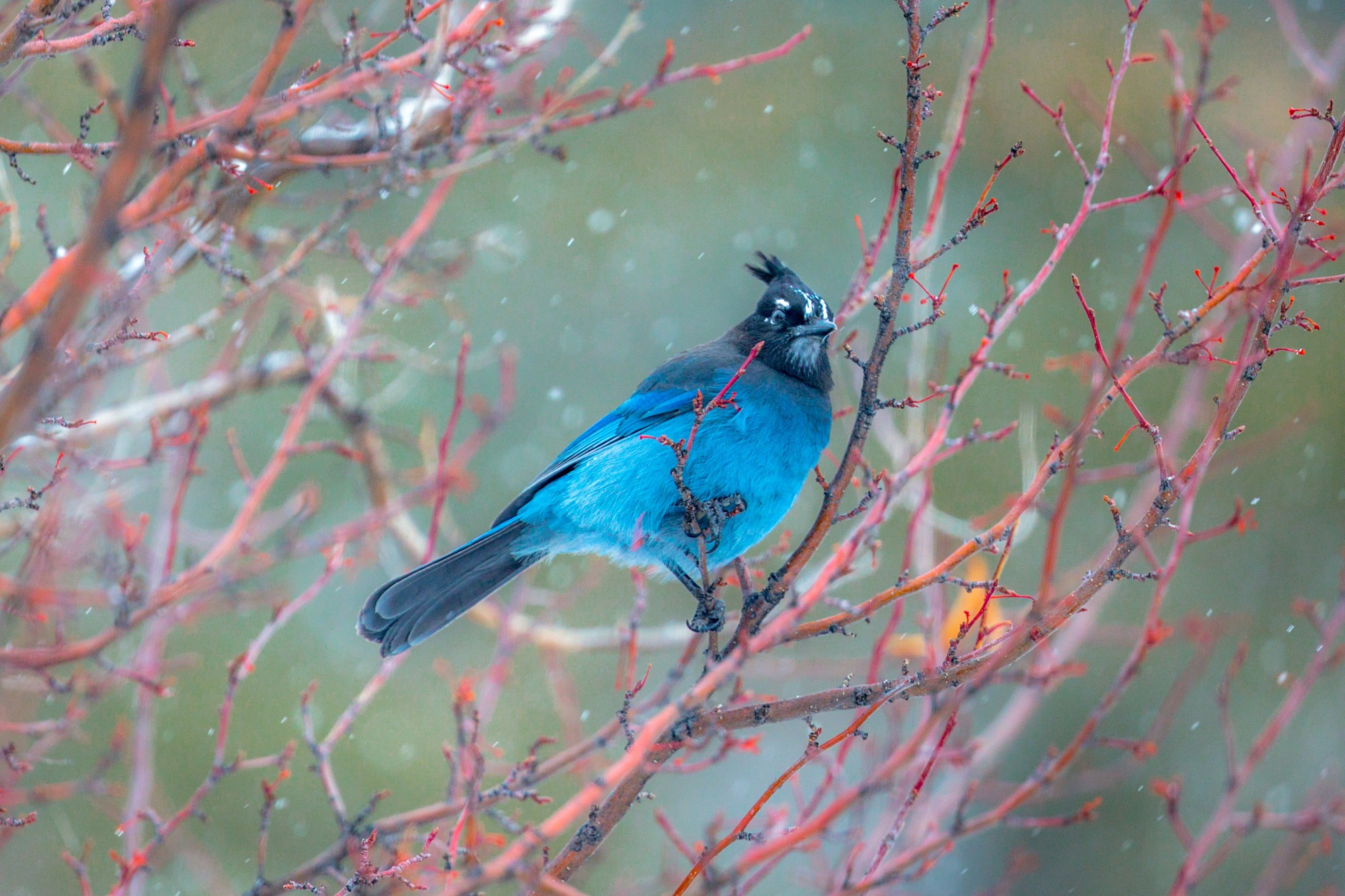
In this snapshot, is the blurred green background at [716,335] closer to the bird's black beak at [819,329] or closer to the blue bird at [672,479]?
the blue bird at [672,479]

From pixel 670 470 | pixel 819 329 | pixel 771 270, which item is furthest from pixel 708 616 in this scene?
pixel 771 270

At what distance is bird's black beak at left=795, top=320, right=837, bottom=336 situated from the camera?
4.03 metres

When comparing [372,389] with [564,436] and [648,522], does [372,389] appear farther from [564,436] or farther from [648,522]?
[564,436]

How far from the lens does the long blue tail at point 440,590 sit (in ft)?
13.7

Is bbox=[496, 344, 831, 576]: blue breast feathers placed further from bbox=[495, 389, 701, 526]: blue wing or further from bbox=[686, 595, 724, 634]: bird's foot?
bbox=[686, 595, 724, 634]: bird's foot

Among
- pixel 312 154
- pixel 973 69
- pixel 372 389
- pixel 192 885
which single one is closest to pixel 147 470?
pixel 372 389

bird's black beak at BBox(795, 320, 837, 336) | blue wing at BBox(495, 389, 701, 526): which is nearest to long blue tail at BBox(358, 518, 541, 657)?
blue wing at BBox(495, 389, 701, 526)

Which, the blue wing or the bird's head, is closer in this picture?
the bird's head

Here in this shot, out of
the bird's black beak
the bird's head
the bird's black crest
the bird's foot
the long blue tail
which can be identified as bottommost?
the bird's foot

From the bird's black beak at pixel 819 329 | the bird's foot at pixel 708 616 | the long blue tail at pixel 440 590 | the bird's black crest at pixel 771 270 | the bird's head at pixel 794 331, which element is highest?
the bird's black crest at pixel 771 270

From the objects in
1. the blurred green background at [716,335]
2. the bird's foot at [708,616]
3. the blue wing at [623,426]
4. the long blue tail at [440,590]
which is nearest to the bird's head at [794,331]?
the blue wing at [623,426]

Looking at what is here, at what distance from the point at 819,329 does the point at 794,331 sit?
0.28 metres

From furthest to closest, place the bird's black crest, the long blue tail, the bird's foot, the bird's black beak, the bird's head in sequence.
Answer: the bird's black crest → the bird's head → the long blue tail → the bird's black beak → the bird's foot

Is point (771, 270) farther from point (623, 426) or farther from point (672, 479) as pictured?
point (672, 479)
